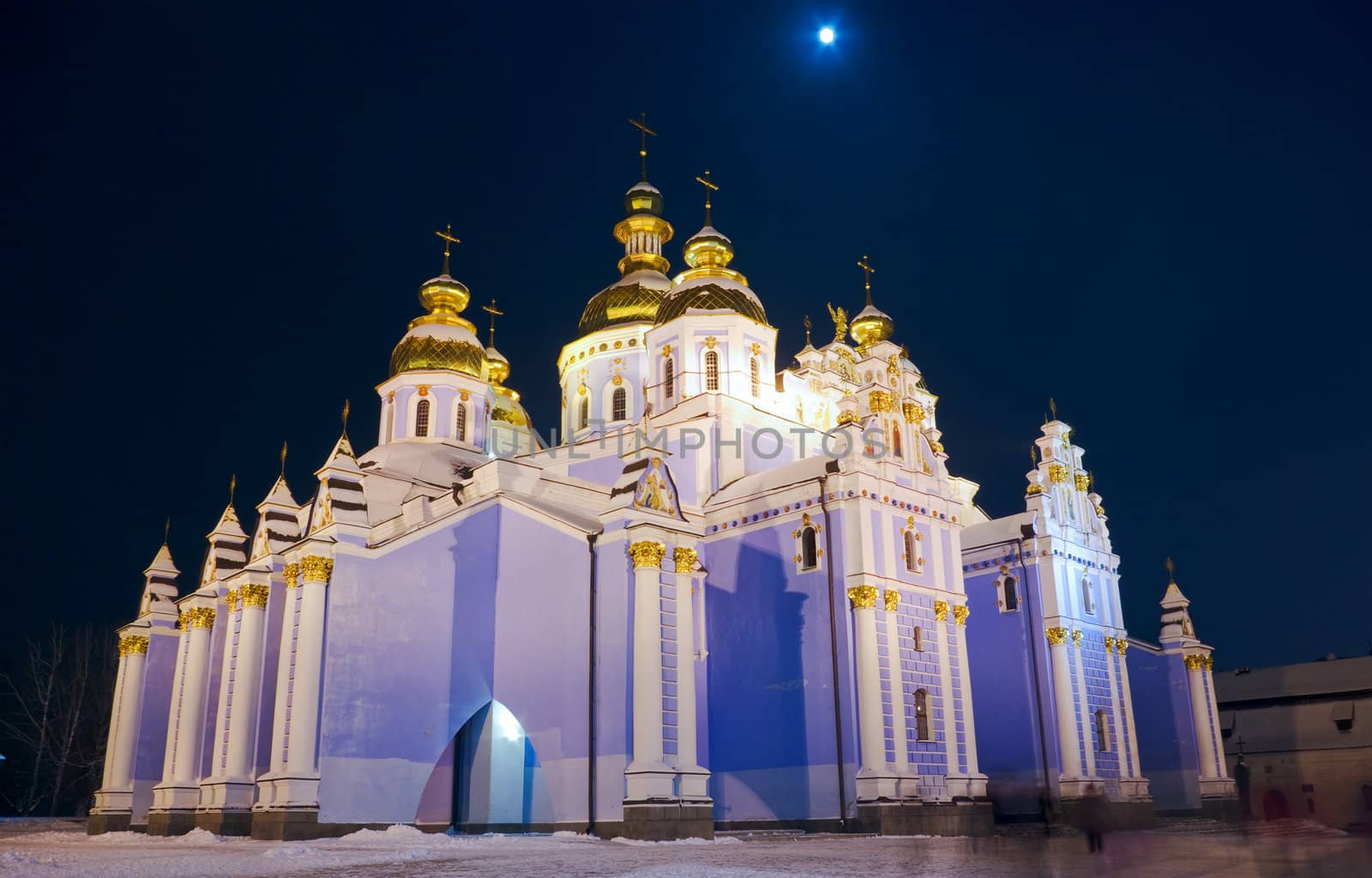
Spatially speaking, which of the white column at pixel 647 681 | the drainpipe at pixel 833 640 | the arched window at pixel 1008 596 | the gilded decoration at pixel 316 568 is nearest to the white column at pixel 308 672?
the gilded decoration at pixel 316 568

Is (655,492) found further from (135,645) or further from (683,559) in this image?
(135,645)

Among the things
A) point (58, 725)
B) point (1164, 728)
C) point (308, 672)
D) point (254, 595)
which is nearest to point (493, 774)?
point (308, 672)

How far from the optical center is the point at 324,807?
18625 millimetres

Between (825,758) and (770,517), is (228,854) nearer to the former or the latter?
(825,758)

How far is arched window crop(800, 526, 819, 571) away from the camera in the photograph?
→ 22.5 metres

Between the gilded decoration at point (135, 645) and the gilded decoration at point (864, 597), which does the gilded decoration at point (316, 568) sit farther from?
the gilded decoration at point (135, 645)

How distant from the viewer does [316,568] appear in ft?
64.4

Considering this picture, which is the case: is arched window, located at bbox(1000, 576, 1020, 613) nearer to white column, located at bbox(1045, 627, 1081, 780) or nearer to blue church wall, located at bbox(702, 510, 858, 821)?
white column, located at bbox(1045, 627, 1081, 780)

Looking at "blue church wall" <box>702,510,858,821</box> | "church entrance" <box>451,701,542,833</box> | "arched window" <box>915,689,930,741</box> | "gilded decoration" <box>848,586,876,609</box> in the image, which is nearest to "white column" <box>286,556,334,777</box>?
"church entrance" <box>451,701,542,833</box>

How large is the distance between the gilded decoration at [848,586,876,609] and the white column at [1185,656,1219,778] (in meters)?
14.2

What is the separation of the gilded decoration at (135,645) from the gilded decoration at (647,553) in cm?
1685

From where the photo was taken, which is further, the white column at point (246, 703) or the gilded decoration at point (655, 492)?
the white column at point (246, 703)

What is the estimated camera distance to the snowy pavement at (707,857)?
10.4 m

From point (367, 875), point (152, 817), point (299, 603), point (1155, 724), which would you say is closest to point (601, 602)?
point (299, 603)
